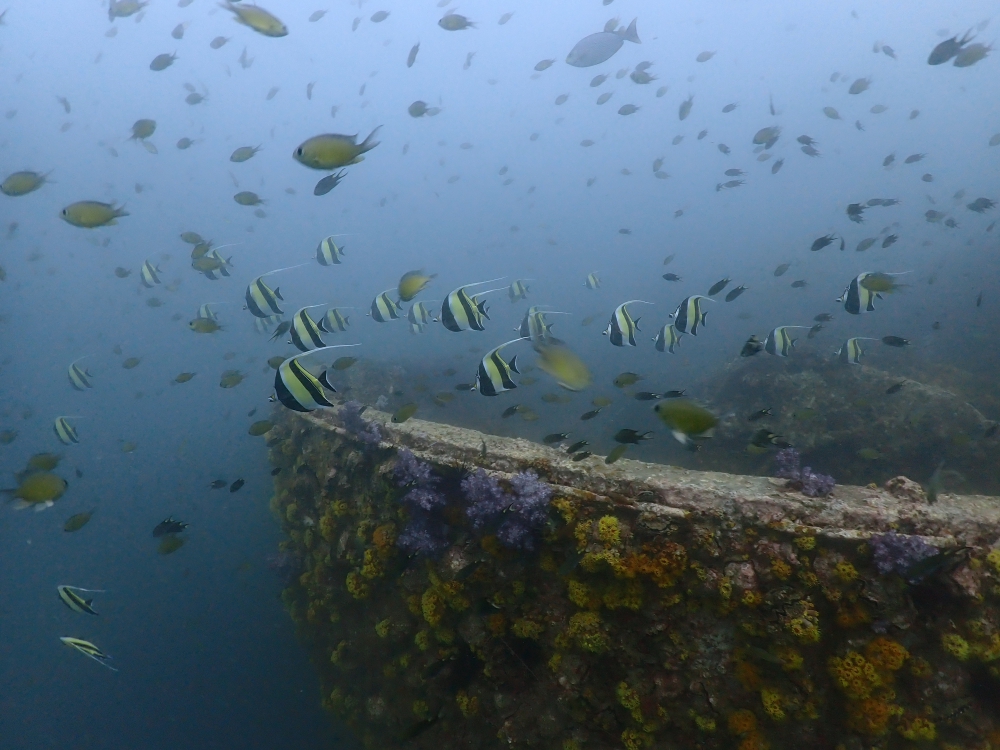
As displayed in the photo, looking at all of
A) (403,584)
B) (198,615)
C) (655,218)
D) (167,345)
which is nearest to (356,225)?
(167,345)

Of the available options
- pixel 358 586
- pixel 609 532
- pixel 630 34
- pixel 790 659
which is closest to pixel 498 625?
pixel 609 532

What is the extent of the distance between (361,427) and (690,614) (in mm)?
4581

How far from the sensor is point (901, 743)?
319 centimetres

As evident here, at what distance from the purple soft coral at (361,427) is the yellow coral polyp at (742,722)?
4603mm

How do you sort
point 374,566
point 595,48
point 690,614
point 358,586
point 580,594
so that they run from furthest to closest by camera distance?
point 595,48 → point 358,586 → point 374,566 → point 580,594 → point 690,614

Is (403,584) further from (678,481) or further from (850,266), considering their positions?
(850,266)

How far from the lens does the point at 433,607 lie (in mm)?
4703

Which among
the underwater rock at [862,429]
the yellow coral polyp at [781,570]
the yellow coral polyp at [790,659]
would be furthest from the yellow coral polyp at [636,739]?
the underwater rock at [862,429]

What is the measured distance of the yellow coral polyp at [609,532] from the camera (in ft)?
12.5

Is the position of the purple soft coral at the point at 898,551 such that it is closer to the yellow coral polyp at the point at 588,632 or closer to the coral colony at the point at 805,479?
the coral colony at the point at 805,479

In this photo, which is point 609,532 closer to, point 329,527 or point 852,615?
point 852,615

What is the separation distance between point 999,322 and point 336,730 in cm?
2607

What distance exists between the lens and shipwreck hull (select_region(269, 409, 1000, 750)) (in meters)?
3.21

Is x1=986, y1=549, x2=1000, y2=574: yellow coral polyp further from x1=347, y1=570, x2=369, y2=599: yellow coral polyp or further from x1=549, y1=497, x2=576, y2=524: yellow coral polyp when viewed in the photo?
x1=347, y1=570, x2=369, y2=599: yellow coral polyp
